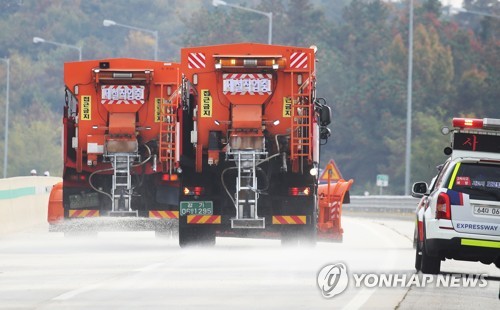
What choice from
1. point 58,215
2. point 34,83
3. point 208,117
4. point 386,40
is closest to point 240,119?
point 208,117

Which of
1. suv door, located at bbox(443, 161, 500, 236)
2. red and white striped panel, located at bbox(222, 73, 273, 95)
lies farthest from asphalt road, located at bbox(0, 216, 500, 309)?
red and white striped panel, located at bbox(222, 73, 273, 95)

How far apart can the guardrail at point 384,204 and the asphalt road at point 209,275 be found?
78.4 ft

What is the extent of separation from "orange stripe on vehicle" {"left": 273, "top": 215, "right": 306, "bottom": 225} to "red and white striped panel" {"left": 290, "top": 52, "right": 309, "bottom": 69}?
2.43m

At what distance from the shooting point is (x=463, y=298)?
19.5m

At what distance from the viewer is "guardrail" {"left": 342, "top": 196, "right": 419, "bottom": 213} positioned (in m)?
58.1

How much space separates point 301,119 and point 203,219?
227 centimetres

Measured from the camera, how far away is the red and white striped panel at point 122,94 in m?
32.9

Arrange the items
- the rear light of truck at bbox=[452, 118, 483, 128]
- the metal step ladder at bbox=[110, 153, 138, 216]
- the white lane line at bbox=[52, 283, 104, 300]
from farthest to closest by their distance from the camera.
Answer: the metal step ladder at bbox=[110, 153, 138, 216] < the rear light of truck at bbox=[452, 118, 483, 128] < the white lane line at bbox=[52, 283, 104, 300]

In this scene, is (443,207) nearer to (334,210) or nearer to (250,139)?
(250,139)

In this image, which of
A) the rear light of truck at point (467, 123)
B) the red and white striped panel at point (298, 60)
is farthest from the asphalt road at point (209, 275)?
the red and white striped panel at point (298, 60)

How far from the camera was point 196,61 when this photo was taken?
95.6ft

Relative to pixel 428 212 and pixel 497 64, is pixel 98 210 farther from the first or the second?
pixel 497 64

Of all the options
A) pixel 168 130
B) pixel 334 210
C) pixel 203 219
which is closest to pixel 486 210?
pixel 203 219

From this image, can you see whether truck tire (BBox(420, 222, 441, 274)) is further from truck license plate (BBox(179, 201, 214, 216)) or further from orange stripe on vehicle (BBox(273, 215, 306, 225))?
truck license plate (BBox(179, 201, 214, 216))
